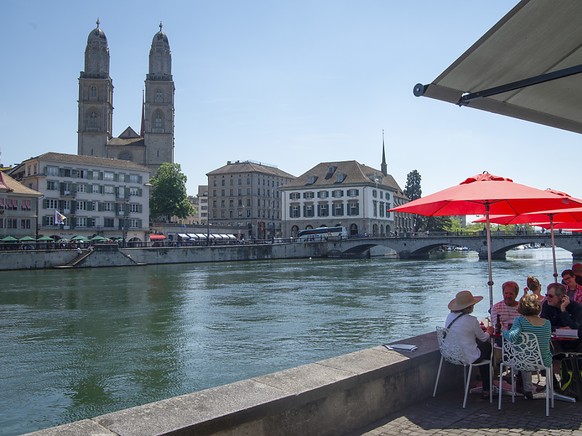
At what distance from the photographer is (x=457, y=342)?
516 cm

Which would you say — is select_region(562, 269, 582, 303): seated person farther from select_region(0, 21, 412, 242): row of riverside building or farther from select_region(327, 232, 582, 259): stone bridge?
select_region(0, 21, 412, 242): row of riverside building

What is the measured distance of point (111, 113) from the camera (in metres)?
98.1

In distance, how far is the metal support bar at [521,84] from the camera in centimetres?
436

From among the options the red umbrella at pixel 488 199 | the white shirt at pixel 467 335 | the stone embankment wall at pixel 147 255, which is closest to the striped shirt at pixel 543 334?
the white shirt at pixel 467 335

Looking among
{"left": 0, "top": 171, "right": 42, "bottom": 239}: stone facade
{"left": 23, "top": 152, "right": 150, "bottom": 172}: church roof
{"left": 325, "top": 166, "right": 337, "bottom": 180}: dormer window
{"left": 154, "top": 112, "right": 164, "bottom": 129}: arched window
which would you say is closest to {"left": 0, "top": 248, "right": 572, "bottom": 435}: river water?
{"left": 0, "top": 171, "right": 42, "bottom": 239}: stone facade

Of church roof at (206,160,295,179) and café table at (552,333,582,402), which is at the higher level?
church roof at (206,160,295,179)

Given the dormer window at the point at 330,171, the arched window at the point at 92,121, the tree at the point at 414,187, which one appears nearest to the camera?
the dormer window at the point at 330,171

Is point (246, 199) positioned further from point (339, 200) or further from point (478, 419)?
point (478, 419)

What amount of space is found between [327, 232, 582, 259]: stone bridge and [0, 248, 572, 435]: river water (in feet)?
93.3

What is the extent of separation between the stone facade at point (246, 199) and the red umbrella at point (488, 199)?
298 feet

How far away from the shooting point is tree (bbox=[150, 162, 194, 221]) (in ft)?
262

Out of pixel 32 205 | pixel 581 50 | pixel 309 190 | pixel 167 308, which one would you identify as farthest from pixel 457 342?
pixel 309 190

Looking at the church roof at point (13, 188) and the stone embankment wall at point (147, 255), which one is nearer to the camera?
the stone embankment wall at point (147, 255)

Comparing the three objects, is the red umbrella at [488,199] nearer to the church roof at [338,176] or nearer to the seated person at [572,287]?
the seated person at [572,287]
